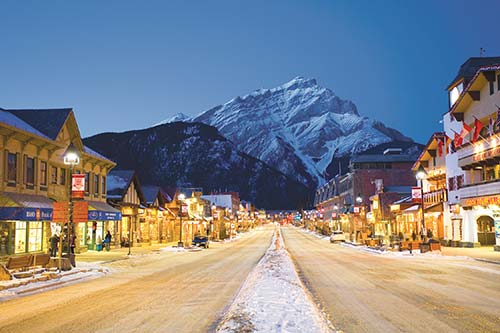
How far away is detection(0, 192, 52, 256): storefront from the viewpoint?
29.6 m

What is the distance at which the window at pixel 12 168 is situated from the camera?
105ft

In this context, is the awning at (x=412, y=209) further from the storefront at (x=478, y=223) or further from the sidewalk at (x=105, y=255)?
the sidewalk at (x=105, y=255)

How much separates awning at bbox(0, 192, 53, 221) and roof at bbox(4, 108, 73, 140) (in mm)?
5162

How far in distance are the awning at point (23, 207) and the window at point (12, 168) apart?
93cm

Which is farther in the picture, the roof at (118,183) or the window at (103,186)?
the roof at (118,183)

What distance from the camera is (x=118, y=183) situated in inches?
2192

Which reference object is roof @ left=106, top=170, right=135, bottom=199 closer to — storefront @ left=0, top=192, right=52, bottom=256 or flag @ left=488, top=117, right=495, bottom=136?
storefront @ left=0, top=192, right=52, bottom=256

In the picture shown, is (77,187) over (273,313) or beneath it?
over

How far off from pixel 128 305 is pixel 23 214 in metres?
16.7

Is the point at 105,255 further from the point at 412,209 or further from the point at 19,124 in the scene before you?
the point at 412,209

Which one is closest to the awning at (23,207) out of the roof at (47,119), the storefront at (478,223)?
the roof at (47,119)

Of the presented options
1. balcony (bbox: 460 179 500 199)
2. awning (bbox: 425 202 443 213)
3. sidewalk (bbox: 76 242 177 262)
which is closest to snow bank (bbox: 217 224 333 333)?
sidewalk (bbox: 76 242 177 262)

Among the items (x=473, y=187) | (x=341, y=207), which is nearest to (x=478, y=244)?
(x=473, y=187)

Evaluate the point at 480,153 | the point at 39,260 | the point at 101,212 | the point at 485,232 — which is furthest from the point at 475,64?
the point at 39,260
